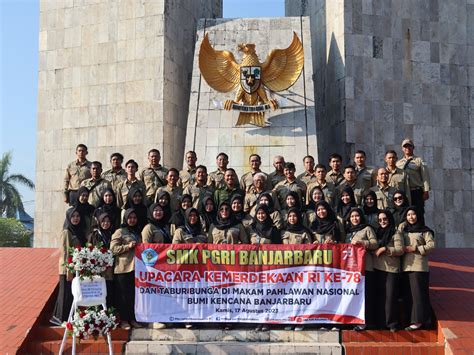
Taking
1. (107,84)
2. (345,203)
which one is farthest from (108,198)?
(107,84)

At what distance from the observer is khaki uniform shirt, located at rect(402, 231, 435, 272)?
7754mm

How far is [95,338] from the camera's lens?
7.45 meters

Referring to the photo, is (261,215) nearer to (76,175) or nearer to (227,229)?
(227,229)

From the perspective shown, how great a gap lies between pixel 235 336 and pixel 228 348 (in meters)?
0.21

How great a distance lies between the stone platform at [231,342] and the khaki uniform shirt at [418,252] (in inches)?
48.0

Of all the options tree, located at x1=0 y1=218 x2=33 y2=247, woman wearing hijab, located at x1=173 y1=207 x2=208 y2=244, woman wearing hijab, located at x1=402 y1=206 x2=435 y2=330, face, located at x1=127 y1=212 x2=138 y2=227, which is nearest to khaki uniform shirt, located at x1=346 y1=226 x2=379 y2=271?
woman wearing hijab, located at x1=402 y1=206 x2=435 y2=330

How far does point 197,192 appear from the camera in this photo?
9.37 metres

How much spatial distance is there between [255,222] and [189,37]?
7.96m

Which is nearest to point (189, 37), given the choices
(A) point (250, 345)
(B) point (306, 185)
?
(B) point (306, 185)

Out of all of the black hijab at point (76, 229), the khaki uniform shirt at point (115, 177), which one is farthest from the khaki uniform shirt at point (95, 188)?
the black hijab at point (76, 229)

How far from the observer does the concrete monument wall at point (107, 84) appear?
14.1 meters

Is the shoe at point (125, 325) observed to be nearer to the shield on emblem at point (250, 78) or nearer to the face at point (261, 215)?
the face at point (261, 215)

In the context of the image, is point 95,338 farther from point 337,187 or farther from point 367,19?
point 367,19

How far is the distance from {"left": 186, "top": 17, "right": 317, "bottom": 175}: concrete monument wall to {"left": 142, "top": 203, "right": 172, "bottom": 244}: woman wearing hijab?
475cm
